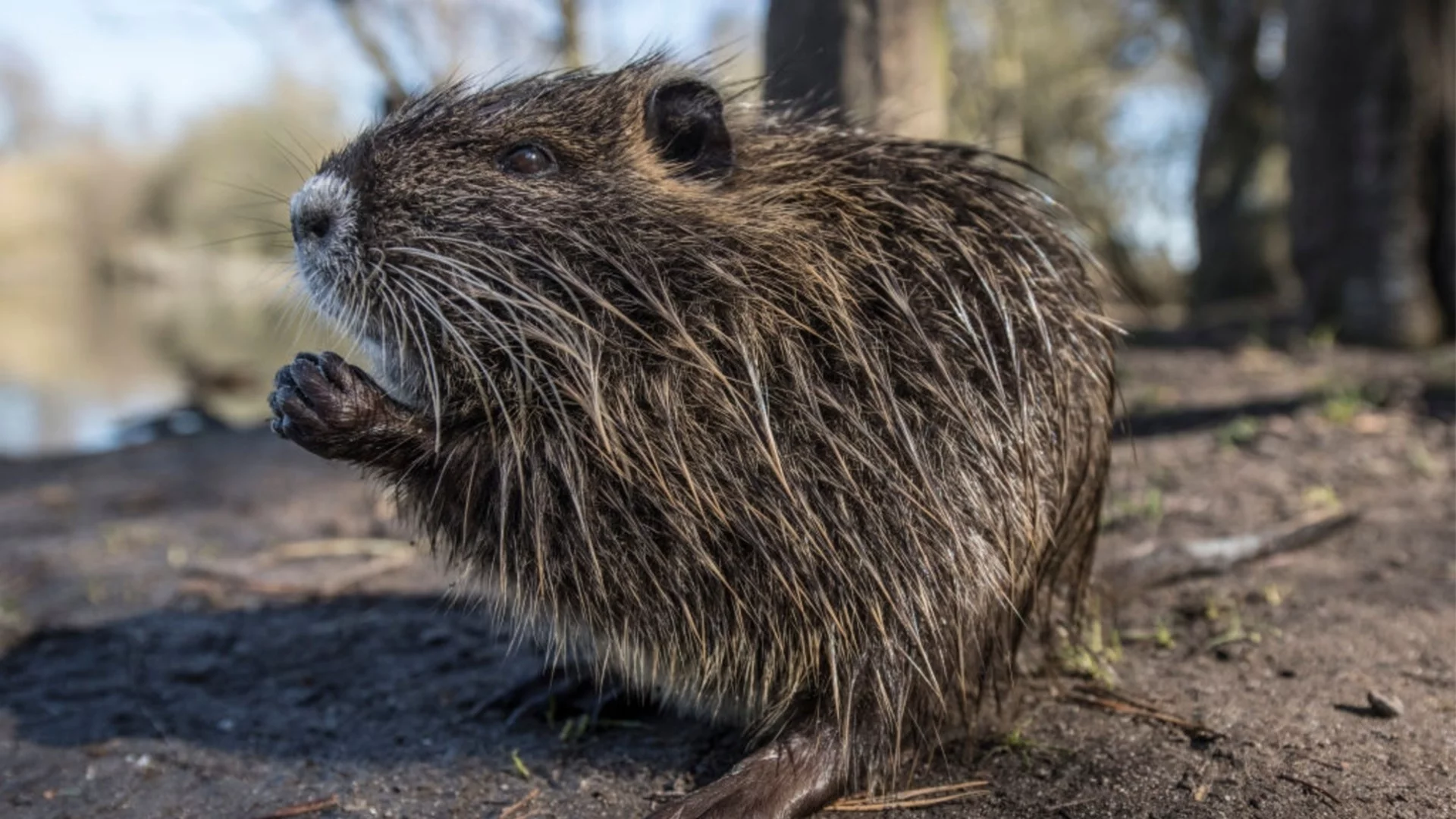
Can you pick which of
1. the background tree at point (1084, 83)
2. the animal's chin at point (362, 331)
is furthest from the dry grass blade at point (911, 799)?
the background tree at point (1084, 83)

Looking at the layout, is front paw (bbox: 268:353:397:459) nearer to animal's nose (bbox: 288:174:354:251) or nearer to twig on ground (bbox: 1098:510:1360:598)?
animal's nose (bbox: 288:174:354:251)

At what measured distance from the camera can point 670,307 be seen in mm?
2045

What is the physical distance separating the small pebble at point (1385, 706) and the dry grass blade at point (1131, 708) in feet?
1.13

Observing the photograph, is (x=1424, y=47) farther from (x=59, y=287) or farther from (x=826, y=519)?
(x=59, y=287)

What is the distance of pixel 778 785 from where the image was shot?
200 centimetres

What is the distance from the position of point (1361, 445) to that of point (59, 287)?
3454 cm

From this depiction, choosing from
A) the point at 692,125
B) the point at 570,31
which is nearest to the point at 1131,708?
the point at 692,125

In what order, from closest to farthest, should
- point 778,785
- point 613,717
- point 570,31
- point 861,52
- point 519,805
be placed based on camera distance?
1. point 778,785
2. point 519,805
3. point 613,717
4. point 861,52
5. point 570,31

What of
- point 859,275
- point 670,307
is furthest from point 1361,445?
point 670,307

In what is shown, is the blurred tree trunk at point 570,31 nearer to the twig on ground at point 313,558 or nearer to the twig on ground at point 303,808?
the twig on ground at point 313,558

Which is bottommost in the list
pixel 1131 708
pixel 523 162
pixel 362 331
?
pixel 1131 708

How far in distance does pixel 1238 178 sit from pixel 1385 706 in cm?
814

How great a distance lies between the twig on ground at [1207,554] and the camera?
116 inches

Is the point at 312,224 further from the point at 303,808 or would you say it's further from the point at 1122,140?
the point at 1122,140
